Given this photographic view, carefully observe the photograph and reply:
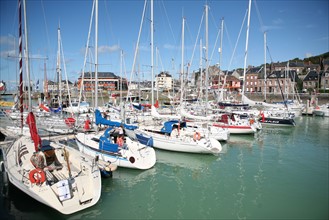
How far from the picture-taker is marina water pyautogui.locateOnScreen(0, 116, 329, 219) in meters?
9.92

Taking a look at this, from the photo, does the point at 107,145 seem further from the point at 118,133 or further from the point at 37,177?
the point at 37,177

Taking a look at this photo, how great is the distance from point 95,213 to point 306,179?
1211 centimetres

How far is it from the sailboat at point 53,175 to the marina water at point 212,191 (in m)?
0.86

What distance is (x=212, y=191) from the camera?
39.7 feet

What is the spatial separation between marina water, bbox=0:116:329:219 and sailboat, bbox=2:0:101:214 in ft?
2.82

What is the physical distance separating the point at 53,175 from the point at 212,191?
26.2ft

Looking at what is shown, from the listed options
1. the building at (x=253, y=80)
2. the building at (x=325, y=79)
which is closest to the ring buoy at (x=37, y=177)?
the building at (x=325, y=79)

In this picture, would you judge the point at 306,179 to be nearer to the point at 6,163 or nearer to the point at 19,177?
the point at 19,177

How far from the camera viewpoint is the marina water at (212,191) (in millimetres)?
9922

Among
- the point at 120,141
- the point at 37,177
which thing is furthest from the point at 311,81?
the point at 37,177

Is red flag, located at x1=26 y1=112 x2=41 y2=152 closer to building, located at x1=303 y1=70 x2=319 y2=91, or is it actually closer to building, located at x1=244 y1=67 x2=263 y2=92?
building, located at x1=303 y1=70 x2=319 y2=91

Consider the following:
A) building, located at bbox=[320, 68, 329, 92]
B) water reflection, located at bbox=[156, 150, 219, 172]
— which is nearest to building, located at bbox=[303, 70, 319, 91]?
building, located at bbox=[320, 68, 329, 92]

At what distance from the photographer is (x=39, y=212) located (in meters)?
9.70

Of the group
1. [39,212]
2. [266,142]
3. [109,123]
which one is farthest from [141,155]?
[266,142]
